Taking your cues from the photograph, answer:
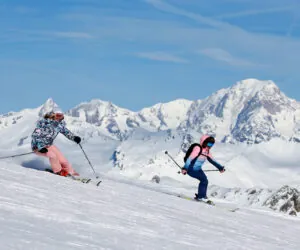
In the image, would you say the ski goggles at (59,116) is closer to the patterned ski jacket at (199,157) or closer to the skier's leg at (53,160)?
the skier's leg at (53,160)

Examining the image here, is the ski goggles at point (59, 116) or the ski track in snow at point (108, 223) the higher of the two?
the ski goggles at point (59, 116)

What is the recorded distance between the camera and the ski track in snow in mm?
8055

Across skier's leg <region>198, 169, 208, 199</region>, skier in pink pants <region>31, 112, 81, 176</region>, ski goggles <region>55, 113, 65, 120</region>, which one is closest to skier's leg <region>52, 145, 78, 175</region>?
skier in pink pants <region>31, 112, 81, 176</region>

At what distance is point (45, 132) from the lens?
18438mm

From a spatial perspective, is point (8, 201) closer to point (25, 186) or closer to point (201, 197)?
point (25, 186)

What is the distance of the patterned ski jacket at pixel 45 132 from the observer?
18.4 metres

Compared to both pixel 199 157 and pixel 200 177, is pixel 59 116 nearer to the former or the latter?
pixel 199 157

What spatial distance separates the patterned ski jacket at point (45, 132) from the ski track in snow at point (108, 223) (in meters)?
2.14

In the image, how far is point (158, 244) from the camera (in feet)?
29.6

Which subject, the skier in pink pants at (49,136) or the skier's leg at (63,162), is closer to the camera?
the skier in pink pants at (49,136)

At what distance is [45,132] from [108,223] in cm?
866

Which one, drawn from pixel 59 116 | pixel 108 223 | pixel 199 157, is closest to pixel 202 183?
pixel 199 157

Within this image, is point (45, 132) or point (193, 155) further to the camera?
point (193, 155)

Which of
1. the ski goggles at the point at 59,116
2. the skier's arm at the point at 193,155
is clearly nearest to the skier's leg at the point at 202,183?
the skier's arm at the point at 193,155
